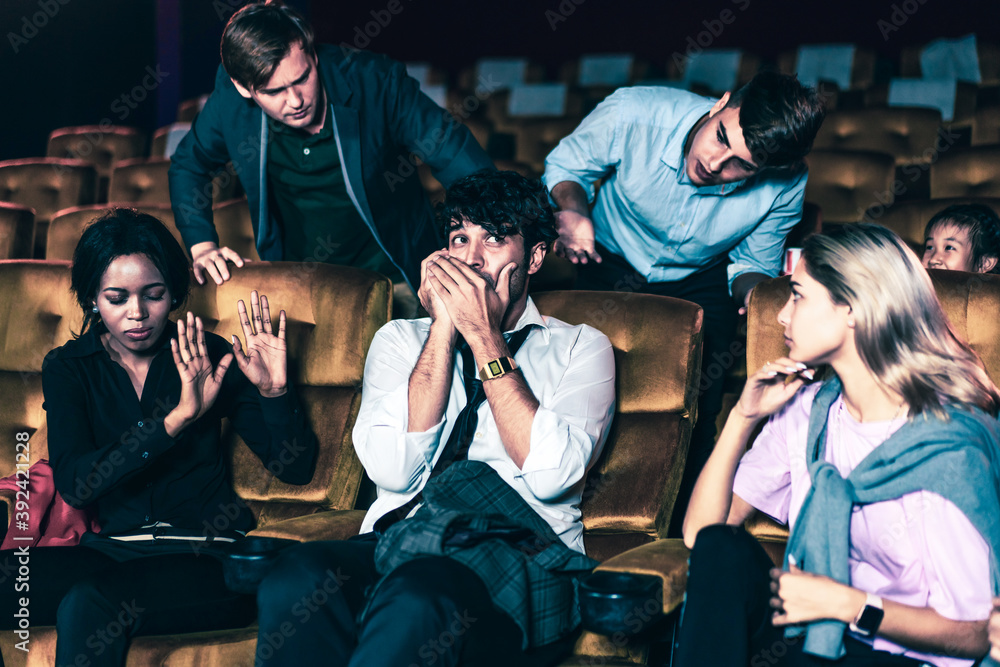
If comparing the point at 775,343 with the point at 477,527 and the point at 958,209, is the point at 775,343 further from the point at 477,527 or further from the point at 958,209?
the point at 958,209

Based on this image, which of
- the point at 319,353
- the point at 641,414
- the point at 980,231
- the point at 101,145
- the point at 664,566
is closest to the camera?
the point at 664,566

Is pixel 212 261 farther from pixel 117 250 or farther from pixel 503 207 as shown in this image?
pixel 503 207

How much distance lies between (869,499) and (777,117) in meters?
0.80

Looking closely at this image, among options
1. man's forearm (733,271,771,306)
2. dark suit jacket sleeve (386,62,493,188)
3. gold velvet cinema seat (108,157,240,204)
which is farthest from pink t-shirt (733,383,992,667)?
gold velvet cinema seat (108,157,240,204)

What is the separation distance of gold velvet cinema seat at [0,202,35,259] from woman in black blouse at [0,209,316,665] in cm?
131

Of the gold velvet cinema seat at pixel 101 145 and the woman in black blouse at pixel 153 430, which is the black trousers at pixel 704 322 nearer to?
the woman in black blouse at pixel 153 430

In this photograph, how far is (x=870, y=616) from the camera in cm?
120

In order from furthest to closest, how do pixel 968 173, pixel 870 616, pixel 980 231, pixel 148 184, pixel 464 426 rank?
1. pixel 148 184
2. pixel 968 173
3. pixel 980 231
4. pixel 464 426
5. pixel 870 616

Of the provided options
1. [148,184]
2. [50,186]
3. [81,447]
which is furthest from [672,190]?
Answer: [50,186]

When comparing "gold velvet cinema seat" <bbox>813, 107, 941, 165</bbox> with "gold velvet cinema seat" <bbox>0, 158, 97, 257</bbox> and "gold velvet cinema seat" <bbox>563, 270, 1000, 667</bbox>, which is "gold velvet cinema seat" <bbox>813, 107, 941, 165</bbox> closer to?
"gold velvet cinema seat" <bbox>563, 270, 1000, 667</bbox>

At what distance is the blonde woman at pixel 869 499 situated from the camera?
3.98ft

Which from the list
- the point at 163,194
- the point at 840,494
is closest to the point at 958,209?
the point at 840,494

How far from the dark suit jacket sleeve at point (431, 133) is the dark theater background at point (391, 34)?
415 cm

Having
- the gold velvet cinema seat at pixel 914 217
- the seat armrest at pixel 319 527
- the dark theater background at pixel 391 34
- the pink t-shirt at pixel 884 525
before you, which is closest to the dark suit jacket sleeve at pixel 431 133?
the seat armrest at pixel 319 527
